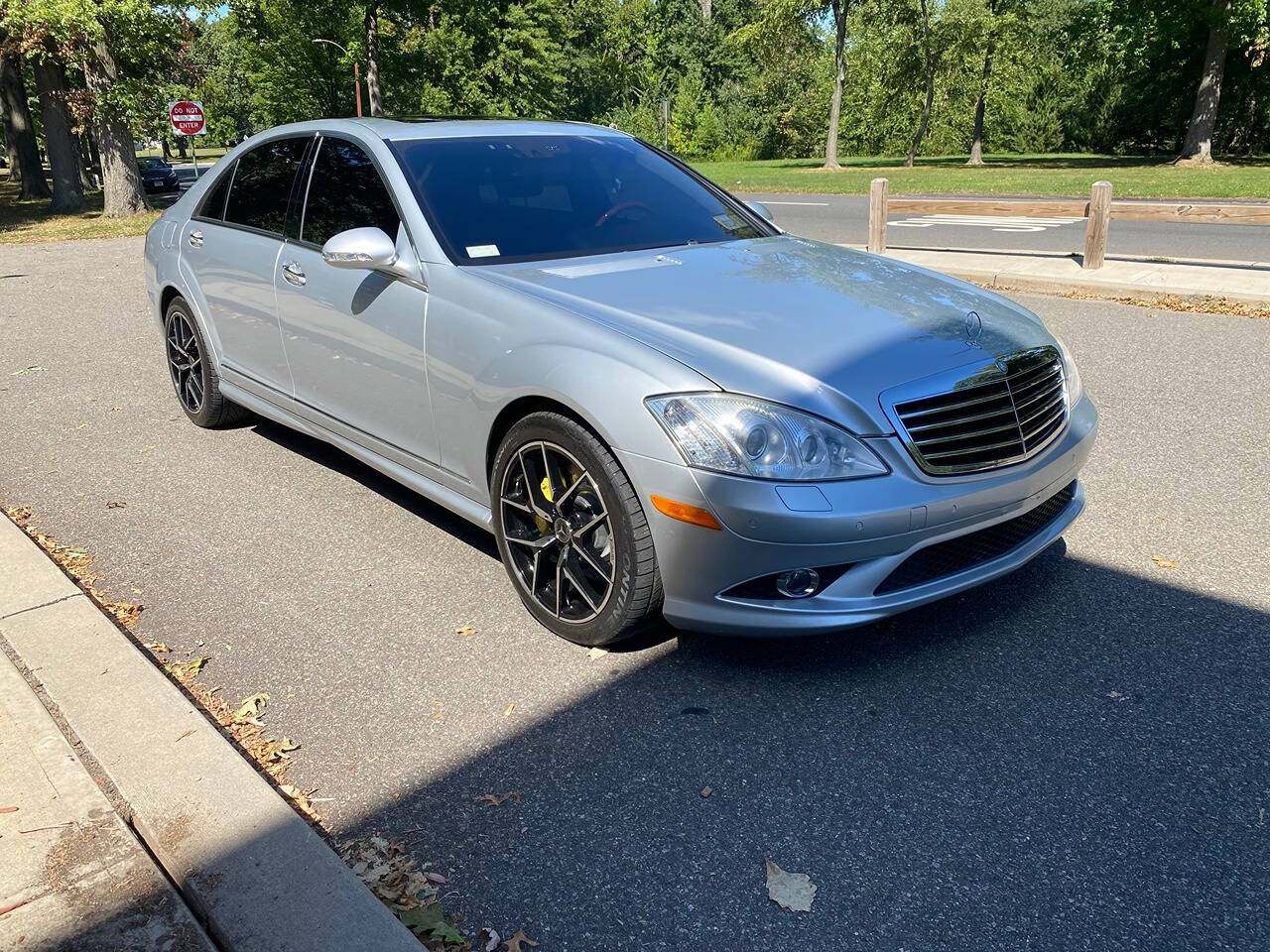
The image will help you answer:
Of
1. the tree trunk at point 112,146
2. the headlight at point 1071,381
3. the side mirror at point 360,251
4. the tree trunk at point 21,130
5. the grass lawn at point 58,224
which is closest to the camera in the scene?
the headlight at point 1071,381

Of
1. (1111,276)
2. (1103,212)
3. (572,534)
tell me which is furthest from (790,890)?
(1103,212)

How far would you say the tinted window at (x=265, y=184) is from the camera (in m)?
4.93

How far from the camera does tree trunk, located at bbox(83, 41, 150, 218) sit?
2184cm

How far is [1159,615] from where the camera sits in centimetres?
368

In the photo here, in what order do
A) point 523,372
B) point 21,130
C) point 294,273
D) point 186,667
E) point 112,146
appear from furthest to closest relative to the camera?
point 21,130 → point 112,146 → point 294,273 → point 186,667 → point 523,372

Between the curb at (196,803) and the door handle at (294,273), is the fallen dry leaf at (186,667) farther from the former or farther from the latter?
the door handle at (294,273)

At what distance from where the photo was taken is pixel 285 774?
2.97m

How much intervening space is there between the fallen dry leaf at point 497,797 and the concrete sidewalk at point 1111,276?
8303 mm

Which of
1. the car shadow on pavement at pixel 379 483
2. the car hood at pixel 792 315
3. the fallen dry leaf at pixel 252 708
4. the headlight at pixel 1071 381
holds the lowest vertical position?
the fallen dry leaf at pixel 252 708

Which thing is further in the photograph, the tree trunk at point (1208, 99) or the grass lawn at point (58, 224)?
the tree trunk at point (1208, 99)

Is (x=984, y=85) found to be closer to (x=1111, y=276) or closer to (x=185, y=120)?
(x=185, y=120)

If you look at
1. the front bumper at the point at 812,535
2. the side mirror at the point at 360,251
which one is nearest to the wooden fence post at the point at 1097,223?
the front bumper at the point at 812,535

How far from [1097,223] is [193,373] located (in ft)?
28.1

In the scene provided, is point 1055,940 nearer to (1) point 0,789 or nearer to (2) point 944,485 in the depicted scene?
(2) point 944,485
